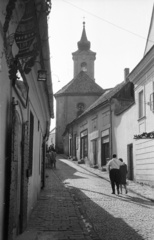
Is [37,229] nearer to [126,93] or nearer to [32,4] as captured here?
[32,4]

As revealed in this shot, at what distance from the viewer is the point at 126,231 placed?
23.7 ft

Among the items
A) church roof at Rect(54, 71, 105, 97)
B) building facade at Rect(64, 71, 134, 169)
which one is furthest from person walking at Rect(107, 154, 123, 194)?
church roof at Rect(54, 71, 105, 97)

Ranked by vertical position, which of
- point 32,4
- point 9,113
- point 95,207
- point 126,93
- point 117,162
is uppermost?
point 126,93

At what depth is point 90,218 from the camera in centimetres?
877

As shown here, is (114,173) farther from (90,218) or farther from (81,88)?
(81,88)

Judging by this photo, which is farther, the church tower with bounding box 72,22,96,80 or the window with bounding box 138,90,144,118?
the church tower with bounding box 72,22,96,80

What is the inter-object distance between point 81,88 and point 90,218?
38.7m

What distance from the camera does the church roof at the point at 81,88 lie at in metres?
46.2

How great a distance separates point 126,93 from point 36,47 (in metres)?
22.9

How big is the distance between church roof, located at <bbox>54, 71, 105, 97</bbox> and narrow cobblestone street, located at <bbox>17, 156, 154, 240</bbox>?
109 ft

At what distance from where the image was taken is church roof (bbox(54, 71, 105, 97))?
46188 mm

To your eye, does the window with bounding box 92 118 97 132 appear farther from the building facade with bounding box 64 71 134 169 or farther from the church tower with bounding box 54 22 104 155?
→ the church tower with bounding box 54 22 104 155

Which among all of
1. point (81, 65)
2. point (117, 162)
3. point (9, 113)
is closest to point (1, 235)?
point (9, 113)

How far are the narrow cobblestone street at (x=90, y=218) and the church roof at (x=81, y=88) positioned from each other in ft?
109
